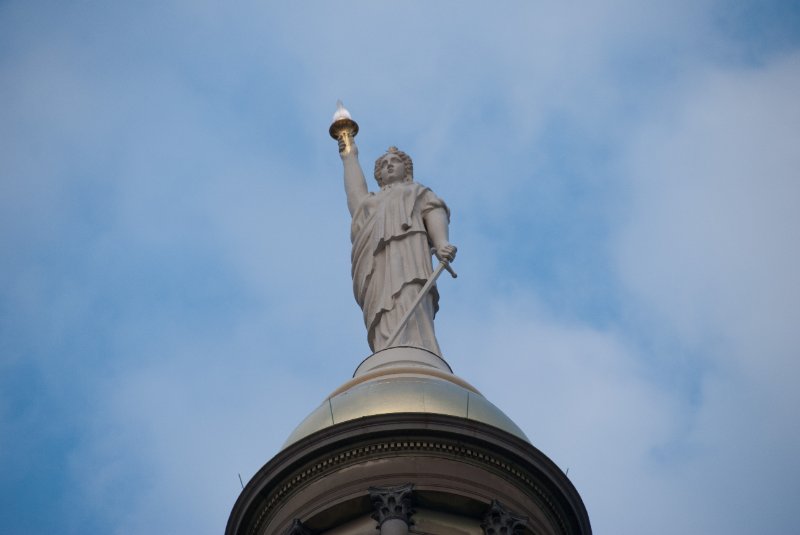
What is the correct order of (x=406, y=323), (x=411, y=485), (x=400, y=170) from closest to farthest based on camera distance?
(x=411, y=485), (x=406, y=323), (x=400, y=170)

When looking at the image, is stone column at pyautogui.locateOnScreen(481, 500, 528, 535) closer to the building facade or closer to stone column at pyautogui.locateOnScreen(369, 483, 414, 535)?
the building facade

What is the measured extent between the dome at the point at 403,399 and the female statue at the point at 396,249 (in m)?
1.76

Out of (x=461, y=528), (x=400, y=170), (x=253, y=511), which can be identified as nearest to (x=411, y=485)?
(x=461, y=528)

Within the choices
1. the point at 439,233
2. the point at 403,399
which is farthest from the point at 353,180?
the point at 403,399

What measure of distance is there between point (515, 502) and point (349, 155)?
38.6 ft

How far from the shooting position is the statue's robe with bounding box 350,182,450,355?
31766 millimetres

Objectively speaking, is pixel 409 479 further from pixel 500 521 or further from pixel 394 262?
pixel 394 262

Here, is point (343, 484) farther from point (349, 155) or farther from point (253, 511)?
point (349, 155)

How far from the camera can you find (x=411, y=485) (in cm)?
2672

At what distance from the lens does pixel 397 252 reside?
32.9 metres

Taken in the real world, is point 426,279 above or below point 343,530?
above

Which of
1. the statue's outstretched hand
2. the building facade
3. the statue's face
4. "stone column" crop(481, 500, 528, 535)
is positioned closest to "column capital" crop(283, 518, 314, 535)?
the building facade

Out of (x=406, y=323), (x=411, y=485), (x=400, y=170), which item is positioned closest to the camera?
(x=411, y=485)

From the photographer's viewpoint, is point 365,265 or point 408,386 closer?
point 408,386
